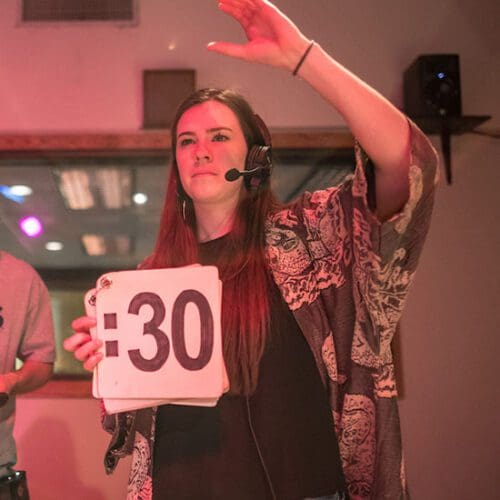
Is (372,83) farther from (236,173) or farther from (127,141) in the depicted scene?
(236,173)

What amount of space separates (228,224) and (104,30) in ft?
6.22

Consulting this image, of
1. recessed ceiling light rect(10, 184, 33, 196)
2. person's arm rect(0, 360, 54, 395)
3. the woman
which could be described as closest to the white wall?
recessed ceiling light rect(10, 184, 33, 196)

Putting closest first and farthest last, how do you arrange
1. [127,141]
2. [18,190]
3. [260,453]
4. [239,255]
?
1. [260,453]
2. [239,255]
3. [127,141]
4. [18,190]

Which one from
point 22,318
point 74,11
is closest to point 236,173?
point 22,318

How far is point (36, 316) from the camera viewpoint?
6.31 feet

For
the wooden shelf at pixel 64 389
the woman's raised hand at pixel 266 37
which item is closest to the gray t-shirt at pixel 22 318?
the wooden shelf at pixel 64 389

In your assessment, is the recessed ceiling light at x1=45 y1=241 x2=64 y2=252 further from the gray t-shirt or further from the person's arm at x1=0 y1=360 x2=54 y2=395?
the person's arm at x1=0 y1=360 x2=54 y2=395

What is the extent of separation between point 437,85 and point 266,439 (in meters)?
1.99

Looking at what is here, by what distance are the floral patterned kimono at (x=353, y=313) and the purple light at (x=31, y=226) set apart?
1859mm

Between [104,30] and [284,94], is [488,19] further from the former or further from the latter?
[104,30]

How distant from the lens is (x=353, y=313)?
41.7 inches

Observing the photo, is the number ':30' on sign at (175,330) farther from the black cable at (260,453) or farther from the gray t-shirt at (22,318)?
the gray t-shirt at (22,318)

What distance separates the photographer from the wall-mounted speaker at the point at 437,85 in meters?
2.52

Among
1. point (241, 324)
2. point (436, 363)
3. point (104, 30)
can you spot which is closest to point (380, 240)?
point (241, 324)
